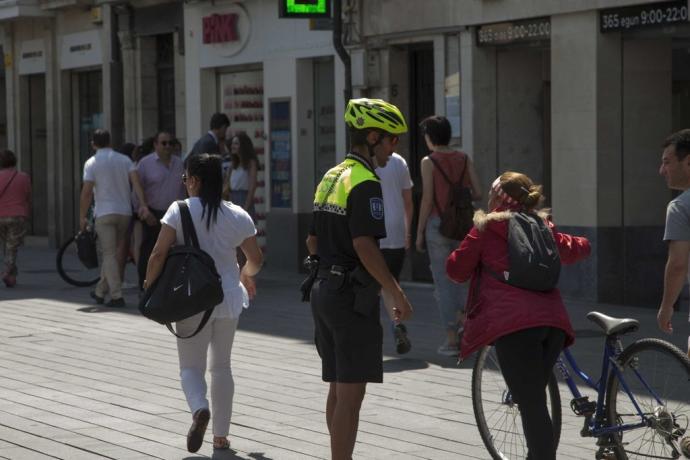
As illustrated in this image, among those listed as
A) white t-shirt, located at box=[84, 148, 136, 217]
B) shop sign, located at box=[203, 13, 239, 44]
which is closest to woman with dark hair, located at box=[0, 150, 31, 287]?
white t-shirt, located at box=[84, 148, 136, 217]

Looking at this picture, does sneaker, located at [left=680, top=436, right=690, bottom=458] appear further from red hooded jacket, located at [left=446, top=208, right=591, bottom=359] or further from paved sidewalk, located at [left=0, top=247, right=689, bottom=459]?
paved sidewalk, located at [left=0, top=247, right=689, bottom=459]

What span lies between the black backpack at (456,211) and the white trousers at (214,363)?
3.64 metres

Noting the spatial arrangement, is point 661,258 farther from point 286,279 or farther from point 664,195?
point 286,279

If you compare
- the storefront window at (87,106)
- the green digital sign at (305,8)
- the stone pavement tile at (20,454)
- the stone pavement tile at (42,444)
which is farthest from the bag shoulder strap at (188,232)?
the storefront window at (87,106)

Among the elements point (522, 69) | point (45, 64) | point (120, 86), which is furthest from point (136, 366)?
point (45, 64)

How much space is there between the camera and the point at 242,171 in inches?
682

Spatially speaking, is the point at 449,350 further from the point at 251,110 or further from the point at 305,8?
the point at 251,110

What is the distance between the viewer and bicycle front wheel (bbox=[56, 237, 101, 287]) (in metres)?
18.9

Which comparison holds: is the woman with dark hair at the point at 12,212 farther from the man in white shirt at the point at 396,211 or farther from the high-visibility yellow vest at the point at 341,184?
the high-visibility yellow vest at the point at 341,184

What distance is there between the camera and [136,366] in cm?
1153

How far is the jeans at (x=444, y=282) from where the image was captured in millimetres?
11656

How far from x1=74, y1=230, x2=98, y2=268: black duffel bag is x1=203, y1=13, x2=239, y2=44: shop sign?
6.02m

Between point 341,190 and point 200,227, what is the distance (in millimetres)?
1607

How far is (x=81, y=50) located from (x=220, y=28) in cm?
583
